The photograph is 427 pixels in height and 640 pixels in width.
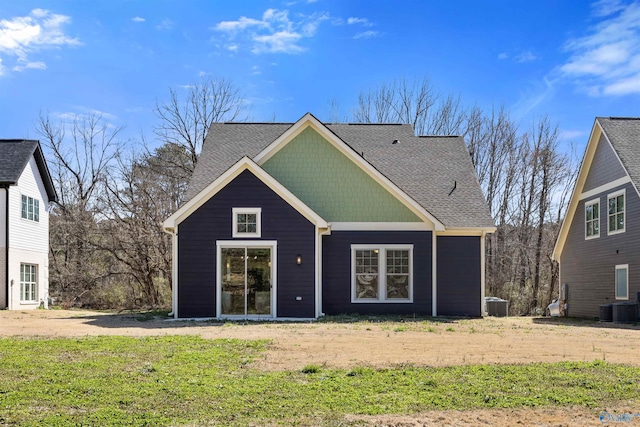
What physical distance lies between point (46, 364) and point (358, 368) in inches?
175

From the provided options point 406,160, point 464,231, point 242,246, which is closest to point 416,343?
point 242,246

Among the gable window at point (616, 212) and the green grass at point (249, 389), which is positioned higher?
the gable window at point (616, 212)

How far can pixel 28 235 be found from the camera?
2503cm

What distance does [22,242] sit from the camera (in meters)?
24.5

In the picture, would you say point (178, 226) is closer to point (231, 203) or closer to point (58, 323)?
point (231, 203)

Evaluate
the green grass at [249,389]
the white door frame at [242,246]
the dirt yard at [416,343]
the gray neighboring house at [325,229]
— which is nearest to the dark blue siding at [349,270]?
the gray neighboring house at [325,229]

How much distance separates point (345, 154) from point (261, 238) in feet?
13.7

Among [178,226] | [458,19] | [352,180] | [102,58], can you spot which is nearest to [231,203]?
[178,226]

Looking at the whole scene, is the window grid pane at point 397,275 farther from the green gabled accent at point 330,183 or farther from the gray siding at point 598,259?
the gray siding at point 598,259

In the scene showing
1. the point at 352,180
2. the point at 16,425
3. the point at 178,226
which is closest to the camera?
the point at 16,425

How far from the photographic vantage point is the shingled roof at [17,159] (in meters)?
23.4

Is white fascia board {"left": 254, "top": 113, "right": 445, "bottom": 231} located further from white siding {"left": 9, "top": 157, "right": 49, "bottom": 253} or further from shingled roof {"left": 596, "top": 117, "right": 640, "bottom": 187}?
white siding {"left": 9, "top": 157, "right": 49, "bottom": 253}

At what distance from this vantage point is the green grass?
6.55 metres

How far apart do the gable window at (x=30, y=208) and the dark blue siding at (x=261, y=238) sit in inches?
386
